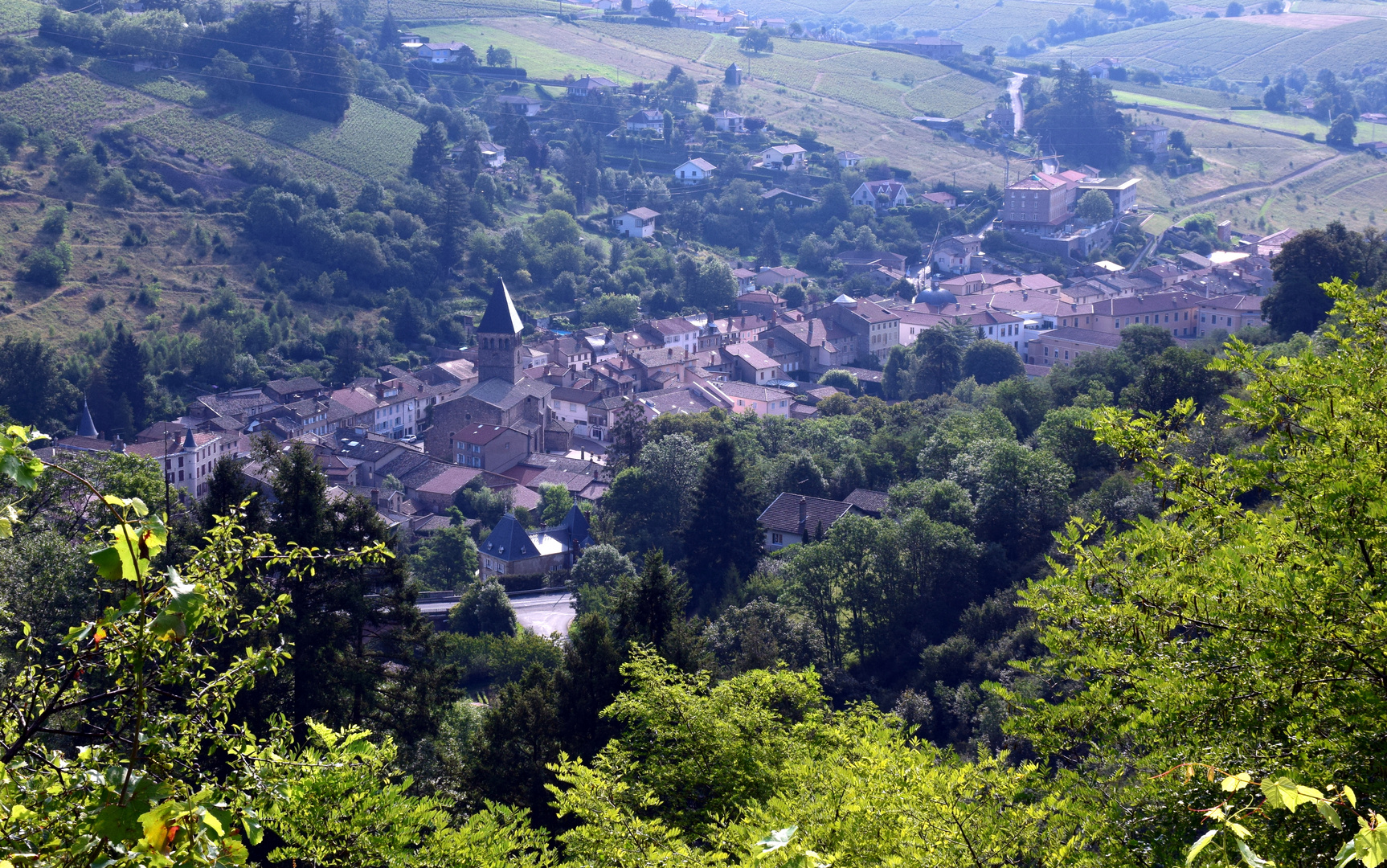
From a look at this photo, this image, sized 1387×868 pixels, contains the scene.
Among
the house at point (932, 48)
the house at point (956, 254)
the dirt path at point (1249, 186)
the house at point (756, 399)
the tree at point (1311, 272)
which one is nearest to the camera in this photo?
the tree at point (1311, 272)

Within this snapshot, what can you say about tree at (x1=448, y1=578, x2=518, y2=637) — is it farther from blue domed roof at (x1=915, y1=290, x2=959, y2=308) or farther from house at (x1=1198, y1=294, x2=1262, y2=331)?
blue domed roof at (x1=915, y1=290, x2=959, y2=308)

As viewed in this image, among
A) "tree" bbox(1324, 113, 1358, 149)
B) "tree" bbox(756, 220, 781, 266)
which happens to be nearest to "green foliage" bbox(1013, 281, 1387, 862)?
"tree" bbox(756, 220, 781, 266)

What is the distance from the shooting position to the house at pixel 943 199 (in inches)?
3194

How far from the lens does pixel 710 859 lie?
770 cm

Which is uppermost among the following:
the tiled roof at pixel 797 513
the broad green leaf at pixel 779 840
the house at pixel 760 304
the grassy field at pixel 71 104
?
the broad green leaf at pixel 779 840

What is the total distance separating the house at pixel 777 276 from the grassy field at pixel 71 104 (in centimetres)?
3713

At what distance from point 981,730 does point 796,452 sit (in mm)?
19564

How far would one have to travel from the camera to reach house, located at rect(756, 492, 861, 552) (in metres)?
31.7

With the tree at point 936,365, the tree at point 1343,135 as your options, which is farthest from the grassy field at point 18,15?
the tree at point 1343,135

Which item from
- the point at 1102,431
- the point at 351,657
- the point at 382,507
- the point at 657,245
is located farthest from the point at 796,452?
the point at 657,245

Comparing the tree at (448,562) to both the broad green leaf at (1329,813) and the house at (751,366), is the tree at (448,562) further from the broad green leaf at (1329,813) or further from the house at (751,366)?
the broad green leaf at (1329,813)

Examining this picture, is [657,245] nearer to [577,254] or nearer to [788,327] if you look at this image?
[577,254]

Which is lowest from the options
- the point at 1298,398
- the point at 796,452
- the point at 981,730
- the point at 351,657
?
the point at 796,452

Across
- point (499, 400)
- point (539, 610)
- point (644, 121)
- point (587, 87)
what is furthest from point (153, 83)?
point (539, 610)
